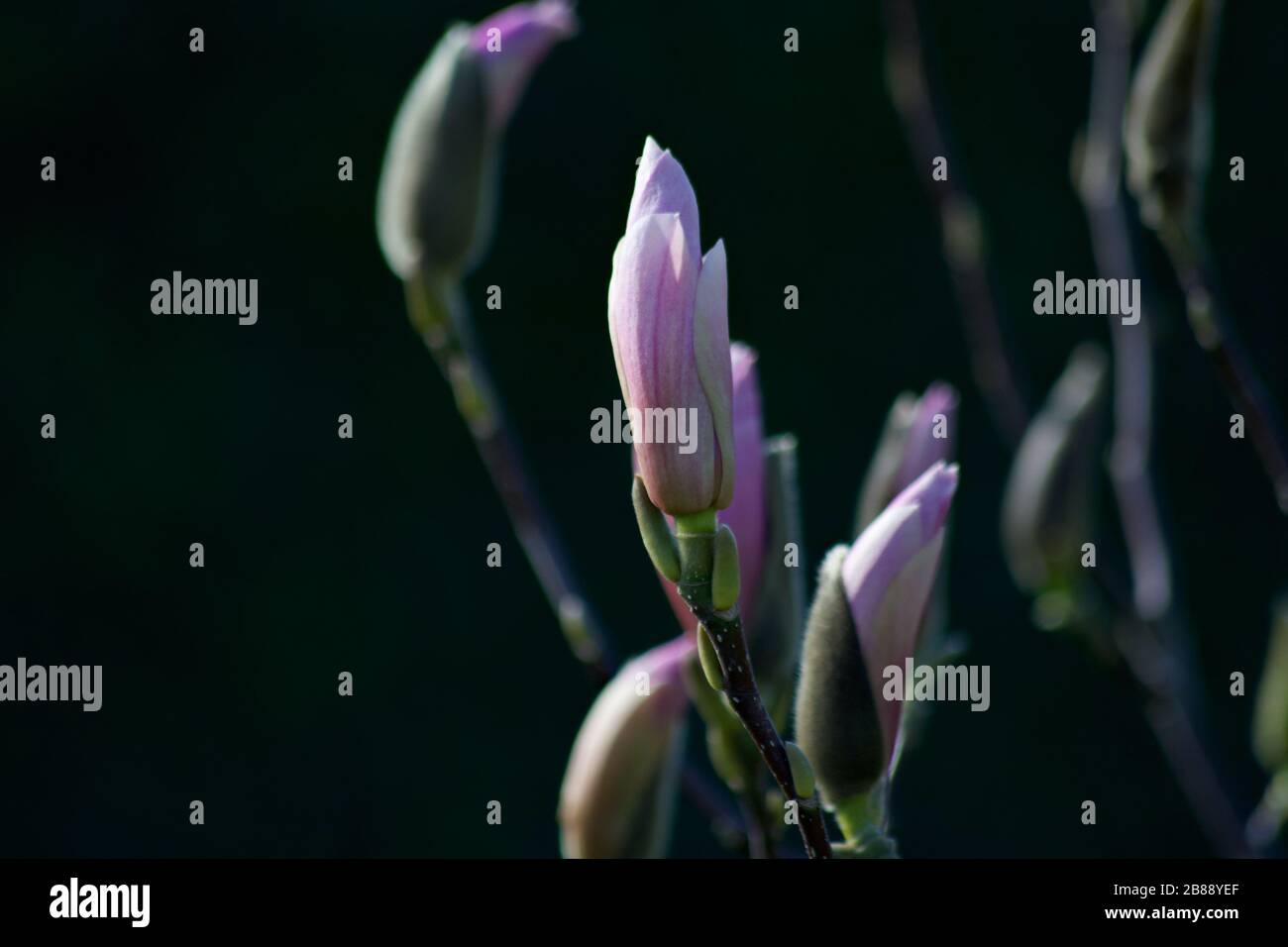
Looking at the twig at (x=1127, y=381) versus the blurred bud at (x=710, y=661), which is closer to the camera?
the blurred bud at (x=710, y=661)

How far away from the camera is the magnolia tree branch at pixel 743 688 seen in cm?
31

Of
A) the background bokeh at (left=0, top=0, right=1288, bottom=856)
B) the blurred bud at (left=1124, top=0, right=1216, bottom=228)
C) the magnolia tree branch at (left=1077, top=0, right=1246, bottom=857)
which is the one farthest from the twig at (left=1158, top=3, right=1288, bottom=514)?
the background bokeh at (left=0, top=0, right=1288, bottom=856)

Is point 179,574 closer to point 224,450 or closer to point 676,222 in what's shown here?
point 224,450

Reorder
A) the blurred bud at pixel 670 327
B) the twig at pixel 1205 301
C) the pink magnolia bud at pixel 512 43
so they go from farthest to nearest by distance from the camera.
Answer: the pink magnolia bud at pixel 512 43, the twig at pixel 1205 301, the blurred bud at pixel 670 327

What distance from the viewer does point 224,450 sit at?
142cm

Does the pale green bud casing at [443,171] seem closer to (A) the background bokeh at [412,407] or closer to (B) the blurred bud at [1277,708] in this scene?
(B) the blurred bud at [1277,708]

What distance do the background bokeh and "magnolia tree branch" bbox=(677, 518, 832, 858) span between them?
3.45 feet

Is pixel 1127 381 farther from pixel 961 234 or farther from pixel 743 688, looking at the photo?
pixel 743 688

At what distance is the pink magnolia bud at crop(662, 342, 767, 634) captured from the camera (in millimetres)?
363

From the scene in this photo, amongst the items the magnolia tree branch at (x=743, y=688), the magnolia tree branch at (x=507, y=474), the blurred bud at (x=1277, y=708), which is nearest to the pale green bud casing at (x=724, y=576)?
the magnolia tree branch at (x=743, y=688)

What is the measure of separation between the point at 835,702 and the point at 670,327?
10 cm

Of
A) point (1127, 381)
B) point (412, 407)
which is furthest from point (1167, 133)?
point (412, 407)

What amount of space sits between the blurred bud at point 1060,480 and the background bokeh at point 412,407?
792 mm
